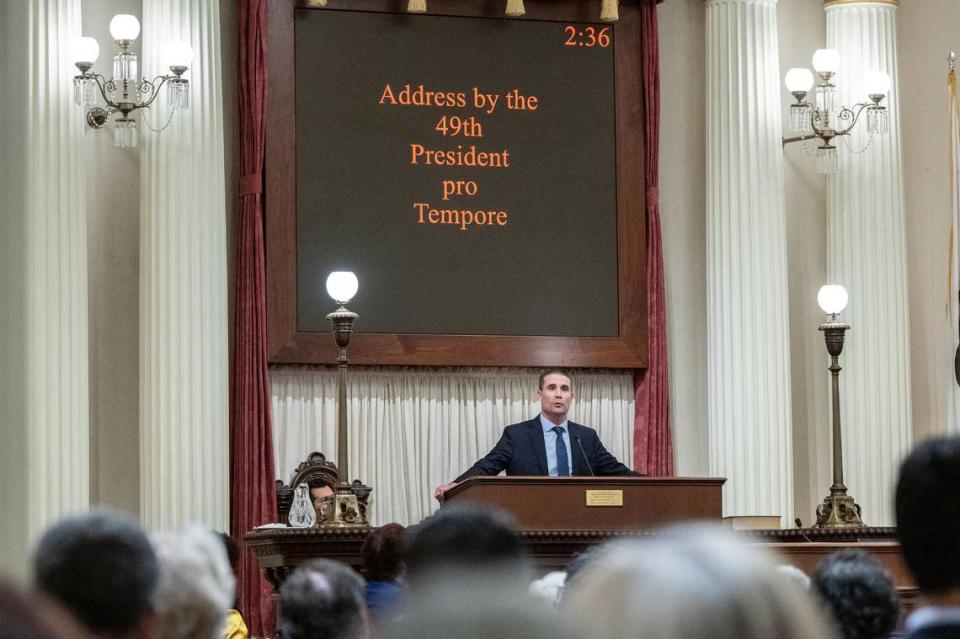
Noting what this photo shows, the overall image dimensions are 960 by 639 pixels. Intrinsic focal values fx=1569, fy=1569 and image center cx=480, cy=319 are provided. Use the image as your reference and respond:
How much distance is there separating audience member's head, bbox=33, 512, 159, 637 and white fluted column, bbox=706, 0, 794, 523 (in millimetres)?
9020

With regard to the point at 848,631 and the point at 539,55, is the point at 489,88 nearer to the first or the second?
the point at 539,55

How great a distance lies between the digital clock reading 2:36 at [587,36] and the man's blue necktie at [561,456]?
10.2 ft

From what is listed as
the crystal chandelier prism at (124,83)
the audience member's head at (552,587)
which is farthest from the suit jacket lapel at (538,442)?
the audience member's head at (552,587)

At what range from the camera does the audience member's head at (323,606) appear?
10.3ft

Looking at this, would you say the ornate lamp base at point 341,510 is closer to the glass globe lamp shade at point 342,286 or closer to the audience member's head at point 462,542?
the glass globe lamp shade at point 342,286

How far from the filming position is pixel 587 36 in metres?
11.4

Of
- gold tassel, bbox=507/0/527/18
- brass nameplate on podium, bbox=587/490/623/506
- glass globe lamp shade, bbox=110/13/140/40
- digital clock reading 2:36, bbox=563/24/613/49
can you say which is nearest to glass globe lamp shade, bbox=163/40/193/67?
glass globe lamp shade, bbox=110/13/140/40

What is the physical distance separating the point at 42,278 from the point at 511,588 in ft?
27.6

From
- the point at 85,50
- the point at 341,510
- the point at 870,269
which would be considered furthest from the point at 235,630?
the point at 870,269

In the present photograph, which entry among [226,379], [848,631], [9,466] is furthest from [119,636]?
[226,379]

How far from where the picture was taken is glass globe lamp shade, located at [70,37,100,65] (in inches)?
377

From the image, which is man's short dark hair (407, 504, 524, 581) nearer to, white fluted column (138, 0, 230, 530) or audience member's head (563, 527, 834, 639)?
audience member's head (563, 527, 834, 639)

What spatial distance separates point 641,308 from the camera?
1127 cm

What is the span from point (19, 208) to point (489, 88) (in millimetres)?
3494
